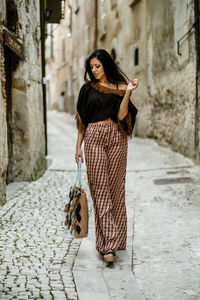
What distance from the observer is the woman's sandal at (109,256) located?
3.71 metres

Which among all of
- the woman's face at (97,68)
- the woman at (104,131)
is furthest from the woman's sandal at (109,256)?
the woman's face at (97,68)

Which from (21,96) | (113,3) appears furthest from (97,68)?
(113,3)

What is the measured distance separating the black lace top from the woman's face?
0.26 ft

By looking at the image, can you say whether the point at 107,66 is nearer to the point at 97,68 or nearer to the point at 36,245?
the point at 97,68

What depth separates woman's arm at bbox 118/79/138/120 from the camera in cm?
369

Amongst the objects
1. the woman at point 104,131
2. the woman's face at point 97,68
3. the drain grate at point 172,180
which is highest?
the woman's face at point 97,68

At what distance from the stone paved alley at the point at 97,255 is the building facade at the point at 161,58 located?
9.19 feet

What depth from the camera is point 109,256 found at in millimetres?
3711

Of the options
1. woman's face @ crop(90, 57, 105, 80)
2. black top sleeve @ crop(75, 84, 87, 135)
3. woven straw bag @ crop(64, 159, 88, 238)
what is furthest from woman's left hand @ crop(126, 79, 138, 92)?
woven straw bag @ crop(64, 159, 88, 238)

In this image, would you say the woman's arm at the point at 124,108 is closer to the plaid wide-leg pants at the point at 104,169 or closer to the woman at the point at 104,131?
the woman at the point at 104,131

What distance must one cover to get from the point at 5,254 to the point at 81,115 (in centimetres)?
129

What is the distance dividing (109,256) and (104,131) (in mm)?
965

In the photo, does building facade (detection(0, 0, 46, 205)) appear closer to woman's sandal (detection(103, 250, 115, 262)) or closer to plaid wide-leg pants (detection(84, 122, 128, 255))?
plaid wide-leg pants (detection(84, 122, 128, 255))

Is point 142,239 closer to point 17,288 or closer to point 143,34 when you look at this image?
point 17,288
